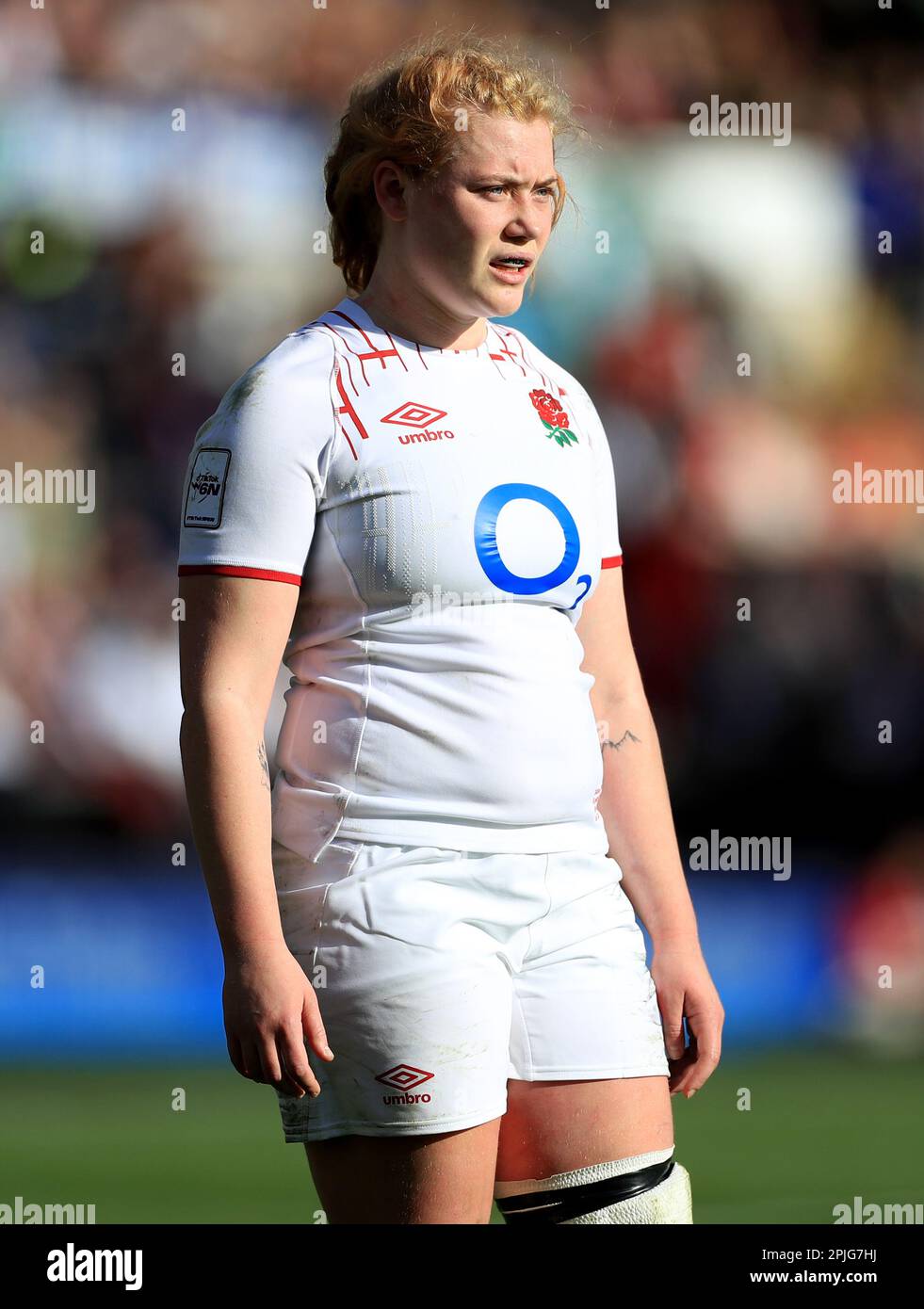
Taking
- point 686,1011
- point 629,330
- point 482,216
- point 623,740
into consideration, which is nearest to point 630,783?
point 623,740

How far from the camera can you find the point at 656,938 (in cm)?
202

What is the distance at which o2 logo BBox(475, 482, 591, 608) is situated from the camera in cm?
179

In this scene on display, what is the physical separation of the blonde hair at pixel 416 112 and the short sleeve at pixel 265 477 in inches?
10.4

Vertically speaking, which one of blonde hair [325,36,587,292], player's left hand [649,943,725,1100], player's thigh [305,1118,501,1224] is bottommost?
player's thigh [305,1118,501,1224]

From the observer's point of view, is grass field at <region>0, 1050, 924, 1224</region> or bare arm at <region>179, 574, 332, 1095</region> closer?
bare arm at <region>179, 574, 332, 1095</region>

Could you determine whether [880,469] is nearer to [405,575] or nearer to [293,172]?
[293,172]

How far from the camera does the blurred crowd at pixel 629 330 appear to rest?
17.9 ft

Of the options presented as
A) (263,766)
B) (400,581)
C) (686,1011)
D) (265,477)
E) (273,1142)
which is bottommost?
(273,1142)

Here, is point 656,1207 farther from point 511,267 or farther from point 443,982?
point 511,267

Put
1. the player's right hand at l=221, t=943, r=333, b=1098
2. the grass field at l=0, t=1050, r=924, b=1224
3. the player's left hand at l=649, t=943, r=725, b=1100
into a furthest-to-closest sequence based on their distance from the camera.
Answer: the grass field at l=0, t=1050, r=924, b=1224, the player's left hand at l=649, t=943, r=725, b=1100, the player's right hand at l=221, t=943, r=333, b=1098

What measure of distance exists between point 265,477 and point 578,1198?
78 centimetres

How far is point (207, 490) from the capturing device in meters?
1.79

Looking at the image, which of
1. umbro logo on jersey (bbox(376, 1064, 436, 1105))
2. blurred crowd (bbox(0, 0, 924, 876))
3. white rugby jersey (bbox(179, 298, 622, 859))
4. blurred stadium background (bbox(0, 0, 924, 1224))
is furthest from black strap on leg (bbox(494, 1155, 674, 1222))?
blurred crowd (bbox(0, 0, 924, 876))

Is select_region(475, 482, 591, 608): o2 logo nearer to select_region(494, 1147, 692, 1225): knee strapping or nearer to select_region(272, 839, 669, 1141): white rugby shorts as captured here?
select_region(272, 839, 669, 1141): white rugby shorts
